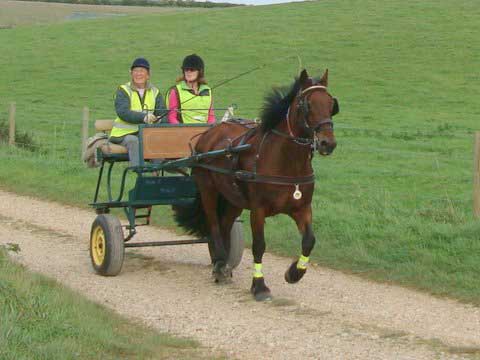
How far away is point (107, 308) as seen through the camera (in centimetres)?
779

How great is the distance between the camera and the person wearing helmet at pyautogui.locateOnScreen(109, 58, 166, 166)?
9.86m

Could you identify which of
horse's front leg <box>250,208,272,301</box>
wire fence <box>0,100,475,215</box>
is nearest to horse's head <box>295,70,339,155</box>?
horse's front leg <box>250,208,272,301</box>

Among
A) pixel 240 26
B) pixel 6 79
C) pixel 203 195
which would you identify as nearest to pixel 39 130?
pixel 6 79

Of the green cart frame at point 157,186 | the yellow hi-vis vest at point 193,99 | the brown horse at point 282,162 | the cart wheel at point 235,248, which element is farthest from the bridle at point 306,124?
the yellow hi-vis vest at point 193,99

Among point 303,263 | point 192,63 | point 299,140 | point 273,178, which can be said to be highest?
point 192,63

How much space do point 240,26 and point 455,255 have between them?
4087 cm

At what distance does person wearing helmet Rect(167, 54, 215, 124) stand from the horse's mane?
5.23 feet

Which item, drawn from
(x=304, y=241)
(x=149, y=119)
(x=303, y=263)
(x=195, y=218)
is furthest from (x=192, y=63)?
(x=303, y=263)

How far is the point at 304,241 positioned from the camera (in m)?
8.34

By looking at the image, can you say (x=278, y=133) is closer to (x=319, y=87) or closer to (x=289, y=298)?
(x=319, y=87)

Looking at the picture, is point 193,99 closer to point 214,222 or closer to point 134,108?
point 134,108

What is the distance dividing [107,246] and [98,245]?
14.6 inches

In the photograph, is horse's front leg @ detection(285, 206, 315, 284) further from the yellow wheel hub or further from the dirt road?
the yellow wheel hub

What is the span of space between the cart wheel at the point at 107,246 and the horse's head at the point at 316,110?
2.42m
